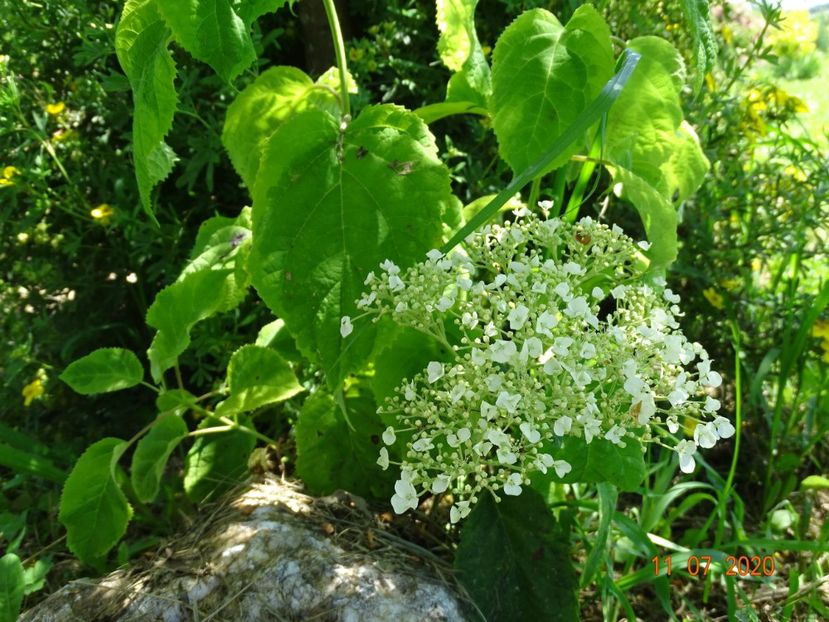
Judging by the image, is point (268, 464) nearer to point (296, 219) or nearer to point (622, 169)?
point (296, 219)

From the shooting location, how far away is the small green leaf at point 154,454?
1.46 metres

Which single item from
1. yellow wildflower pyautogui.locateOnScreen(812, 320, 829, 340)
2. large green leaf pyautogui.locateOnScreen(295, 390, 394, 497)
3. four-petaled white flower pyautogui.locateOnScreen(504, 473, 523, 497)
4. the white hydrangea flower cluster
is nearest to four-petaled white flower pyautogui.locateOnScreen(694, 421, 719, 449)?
the white hydrangea flower cluster

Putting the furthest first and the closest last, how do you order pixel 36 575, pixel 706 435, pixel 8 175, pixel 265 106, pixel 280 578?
pixel 8 175
pixel 36 575
pixel 265 106
pixel 280 578
pixel 706 435

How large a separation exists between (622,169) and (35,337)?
1.61 m

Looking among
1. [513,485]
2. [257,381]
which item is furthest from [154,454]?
[513,485]

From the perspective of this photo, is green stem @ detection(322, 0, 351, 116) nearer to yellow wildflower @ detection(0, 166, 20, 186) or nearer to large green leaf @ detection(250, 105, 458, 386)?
large green leaf @ detection(250, 105, 458, 386)

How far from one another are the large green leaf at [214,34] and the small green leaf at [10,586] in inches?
43.0

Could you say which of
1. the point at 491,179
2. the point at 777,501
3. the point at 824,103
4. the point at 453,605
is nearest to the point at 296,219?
the point at 453,605

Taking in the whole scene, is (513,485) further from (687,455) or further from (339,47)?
(339,47)

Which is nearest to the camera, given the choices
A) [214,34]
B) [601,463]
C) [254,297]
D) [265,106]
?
[214,34]

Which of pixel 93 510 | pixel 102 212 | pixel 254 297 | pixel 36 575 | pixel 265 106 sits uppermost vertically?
pixel 265 106

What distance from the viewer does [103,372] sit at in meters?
1.55

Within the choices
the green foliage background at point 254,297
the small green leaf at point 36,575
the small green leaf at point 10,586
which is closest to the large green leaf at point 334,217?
the green foliage background at point 254,297

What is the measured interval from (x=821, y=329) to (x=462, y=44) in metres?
1.40
